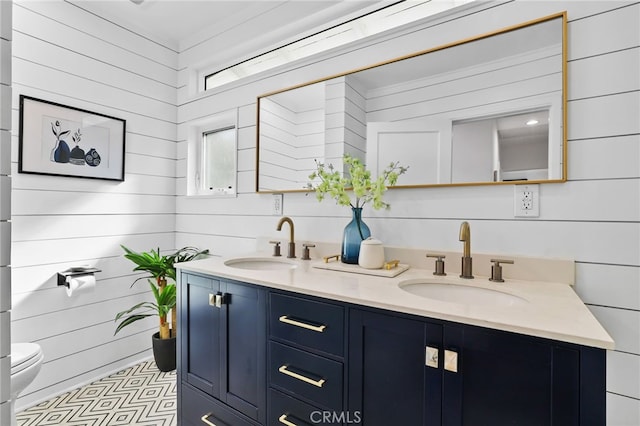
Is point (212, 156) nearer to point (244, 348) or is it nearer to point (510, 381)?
point (244, 348)

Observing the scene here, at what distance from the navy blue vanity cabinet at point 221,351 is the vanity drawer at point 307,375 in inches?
2.9

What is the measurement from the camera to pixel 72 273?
2.06 m

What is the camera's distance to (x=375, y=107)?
1.73m

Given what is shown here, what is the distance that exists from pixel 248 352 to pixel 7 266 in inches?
37.3

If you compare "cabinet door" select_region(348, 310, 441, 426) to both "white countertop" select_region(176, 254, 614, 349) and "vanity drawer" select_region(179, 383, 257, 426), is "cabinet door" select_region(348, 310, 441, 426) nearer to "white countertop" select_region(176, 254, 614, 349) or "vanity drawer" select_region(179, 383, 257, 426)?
"white countertop" select_region(176, 254, 614, 349)

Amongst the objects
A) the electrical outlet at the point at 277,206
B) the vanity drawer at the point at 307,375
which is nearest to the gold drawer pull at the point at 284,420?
the vanity drawer at the point at 307,375

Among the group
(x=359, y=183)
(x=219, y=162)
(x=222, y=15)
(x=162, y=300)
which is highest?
(x=222, y=15)

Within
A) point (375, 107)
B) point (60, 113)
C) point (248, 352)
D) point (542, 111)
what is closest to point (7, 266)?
point (248, 352)

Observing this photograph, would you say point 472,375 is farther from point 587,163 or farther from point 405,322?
point 587,163

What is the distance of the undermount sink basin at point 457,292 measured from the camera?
123 cm

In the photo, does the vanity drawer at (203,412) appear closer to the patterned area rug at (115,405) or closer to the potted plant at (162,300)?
the patterned area rug at (115,405)

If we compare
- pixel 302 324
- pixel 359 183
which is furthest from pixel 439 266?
pixel 302 324

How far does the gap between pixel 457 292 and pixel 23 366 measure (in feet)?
6.47

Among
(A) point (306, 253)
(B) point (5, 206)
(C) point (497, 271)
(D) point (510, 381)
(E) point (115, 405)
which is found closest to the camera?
(B) point (5, 206)
